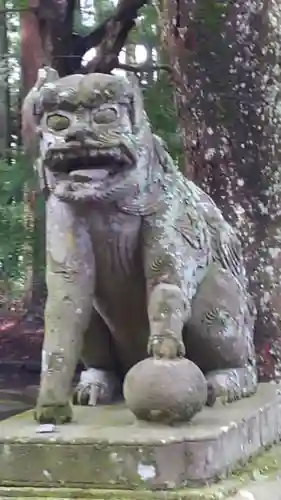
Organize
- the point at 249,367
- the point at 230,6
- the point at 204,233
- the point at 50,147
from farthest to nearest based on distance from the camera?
1. the point at 230,6
2. the point at 249,367
3. the point at 204,233
4. the point at 50,147

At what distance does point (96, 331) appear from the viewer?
1981mm

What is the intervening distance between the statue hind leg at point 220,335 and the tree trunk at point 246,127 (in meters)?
0.78

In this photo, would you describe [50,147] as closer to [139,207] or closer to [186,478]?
[139,207]

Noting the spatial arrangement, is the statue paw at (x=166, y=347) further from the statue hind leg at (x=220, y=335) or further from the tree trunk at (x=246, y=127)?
the tree trunk at (x=246, y=127)

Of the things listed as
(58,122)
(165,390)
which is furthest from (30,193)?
Result: (165,390)

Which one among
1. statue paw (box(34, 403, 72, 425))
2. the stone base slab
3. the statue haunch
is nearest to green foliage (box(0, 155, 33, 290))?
the statue haunch

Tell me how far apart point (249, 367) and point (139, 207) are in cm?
51

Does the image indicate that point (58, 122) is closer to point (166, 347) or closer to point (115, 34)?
point (166, 347)

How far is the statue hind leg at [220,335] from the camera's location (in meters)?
1.87

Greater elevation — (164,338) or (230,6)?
(230,6)

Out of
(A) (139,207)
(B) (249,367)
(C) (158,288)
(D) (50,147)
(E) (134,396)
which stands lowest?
(B) (249,367)

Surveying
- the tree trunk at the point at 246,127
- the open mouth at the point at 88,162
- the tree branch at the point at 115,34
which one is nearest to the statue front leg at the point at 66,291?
the open mouth at the point at 88,162

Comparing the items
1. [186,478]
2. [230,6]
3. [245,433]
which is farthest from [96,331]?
[230,6]

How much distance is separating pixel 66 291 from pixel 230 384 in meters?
0.43
